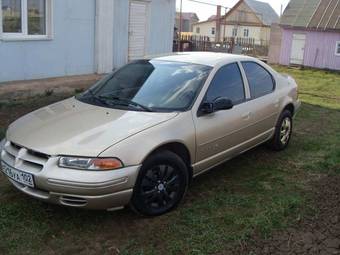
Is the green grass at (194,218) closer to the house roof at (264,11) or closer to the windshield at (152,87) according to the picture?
the windshield at (152,87)

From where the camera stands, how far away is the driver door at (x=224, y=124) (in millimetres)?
4738

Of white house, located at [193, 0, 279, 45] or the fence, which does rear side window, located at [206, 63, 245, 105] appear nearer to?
the fence

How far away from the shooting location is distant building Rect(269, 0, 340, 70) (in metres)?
22.3

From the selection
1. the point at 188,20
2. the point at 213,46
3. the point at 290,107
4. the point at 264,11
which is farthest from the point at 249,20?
the point at 290,107

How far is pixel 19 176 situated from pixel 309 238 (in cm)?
269

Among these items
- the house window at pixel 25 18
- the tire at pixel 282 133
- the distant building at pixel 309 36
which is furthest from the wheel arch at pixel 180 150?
the distant building at pixel 309 36

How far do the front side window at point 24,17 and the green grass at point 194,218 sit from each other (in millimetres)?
6865

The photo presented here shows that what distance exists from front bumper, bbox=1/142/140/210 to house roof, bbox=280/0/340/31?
20648 mm

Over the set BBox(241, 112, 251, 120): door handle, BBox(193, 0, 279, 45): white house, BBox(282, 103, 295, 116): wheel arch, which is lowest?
BBox(282, 103, 295, 116): wheel arch

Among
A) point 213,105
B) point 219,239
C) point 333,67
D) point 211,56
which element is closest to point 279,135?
point 211,56

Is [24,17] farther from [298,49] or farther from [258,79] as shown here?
[298,49]

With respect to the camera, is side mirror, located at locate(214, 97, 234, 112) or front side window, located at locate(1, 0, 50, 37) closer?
side mirror, located at locate(214, 97, 234, 112)

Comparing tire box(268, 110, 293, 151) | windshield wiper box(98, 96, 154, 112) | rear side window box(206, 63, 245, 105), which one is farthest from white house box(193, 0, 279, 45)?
windshield wiper box(98, 96, 154, 112)

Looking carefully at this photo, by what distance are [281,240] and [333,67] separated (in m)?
20.2
